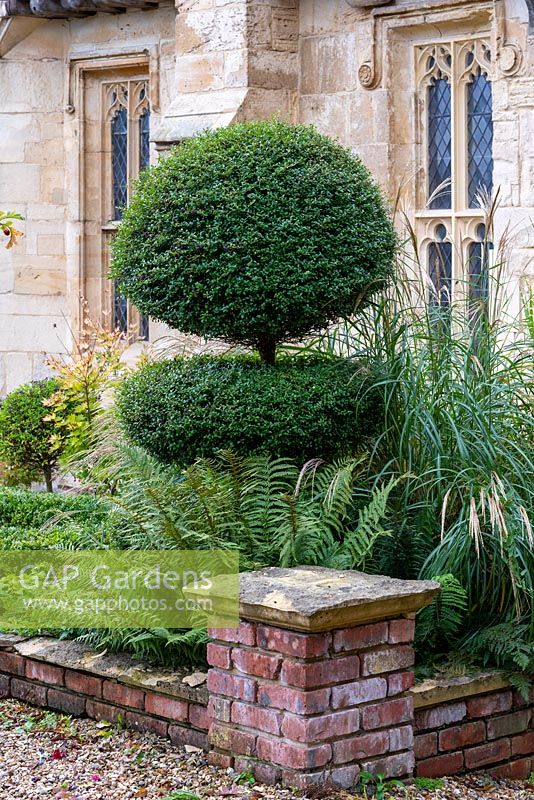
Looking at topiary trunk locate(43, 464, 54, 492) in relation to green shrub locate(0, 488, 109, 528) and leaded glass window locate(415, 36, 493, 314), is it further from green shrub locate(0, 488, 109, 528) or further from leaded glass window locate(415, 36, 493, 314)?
leaded glass window locate(415, 36, 493, 314)

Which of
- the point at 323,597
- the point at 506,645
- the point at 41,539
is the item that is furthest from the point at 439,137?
the point at 323,597

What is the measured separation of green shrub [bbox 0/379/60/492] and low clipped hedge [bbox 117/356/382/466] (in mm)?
4219

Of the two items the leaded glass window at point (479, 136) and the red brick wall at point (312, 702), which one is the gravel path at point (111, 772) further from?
the leaded glass window at point (479, 136)

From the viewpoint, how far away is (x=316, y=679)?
4.20 metres

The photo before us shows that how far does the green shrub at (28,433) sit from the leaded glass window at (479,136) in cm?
359

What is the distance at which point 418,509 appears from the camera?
5375 millimetres

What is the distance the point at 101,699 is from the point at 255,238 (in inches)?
77.9

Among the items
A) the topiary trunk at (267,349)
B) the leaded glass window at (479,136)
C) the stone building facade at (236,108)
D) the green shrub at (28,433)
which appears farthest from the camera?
the green shrub at (28,433)

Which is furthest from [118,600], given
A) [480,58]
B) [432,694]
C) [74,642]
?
[480,58]

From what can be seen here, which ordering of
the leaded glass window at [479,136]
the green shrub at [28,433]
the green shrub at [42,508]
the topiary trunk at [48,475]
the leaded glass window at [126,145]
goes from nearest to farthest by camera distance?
1. the green shrub at [42,508]
2. the leaded glass window at [479,136]
3. the green shrub at [28,433]
4. the topiary trunk at [48,475]
5. the leaded glass window at [126,145]

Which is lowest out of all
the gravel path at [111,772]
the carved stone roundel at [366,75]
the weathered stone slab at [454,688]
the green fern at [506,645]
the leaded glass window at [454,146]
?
the gravel path at [111,772]

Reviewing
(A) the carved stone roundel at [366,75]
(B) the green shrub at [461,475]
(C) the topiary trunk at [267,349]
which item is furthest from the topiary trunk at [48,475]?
(B) the green shrub at [461,475]

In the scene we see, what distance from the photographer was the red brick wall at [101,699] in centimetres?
478

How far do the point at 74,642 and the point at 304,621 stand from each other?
1.60m
